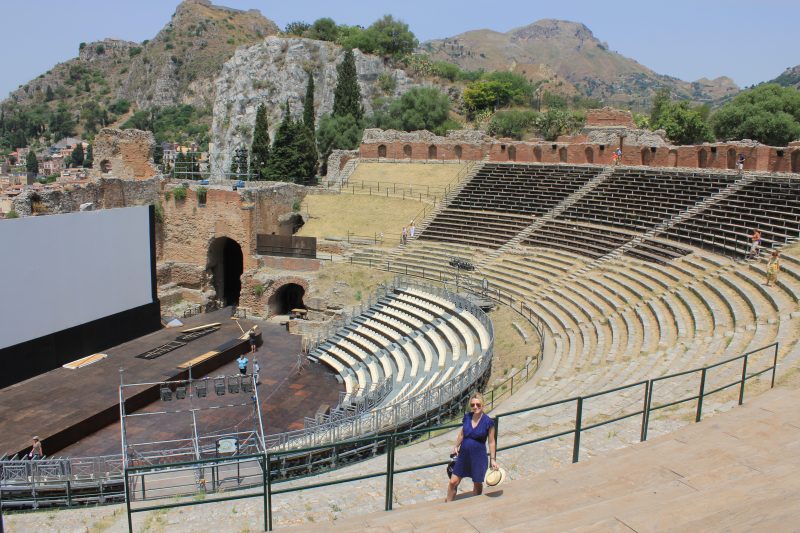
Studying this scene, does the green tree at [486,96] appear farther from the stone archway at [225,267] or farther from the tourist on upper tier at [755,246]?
the tourist on upper tier at [755,246]

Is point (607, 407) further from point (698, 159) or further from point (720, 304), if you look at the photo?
point (698, 159)

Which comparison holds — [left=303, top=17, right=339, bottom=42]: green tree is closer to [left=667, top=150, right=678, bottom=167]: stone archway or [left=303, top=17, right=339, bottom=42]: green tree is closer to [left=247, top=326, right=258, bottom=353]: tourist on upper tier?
[left=667, top=150, right=678, bottom=167]: stone archway

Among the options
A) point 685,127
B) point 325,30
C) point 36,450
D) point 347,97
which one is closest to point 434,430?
point 36,450

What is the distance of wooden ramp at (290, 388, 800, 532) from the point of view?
18.5 feet

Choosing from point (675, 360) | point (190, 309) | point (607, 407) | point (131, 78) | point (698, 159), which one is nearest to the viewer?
point (607, 407)

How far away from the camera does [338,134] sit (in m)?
48.6

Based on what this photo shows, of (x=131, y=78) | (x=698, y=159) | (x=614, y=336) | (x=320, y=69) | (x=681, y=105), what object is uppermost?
(x=131, y=78)

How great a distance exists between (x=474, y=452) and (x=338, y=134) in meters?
44.4

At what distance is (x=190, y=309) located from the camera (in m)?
28.3

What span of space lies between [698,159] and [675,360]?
72.3ft

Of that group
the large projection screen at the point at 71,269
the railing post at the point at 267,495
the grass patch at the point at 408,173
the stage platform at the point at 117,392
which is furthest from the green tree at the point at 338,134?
the railing post at the point at 267,495

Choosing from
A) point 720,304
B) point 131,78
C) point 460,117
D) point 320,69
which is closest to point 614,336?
point 720,304

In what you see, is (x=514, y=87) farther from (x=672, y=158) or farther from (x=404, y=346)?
(x=404, y=346)

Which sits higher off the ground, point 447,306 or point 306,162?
point 306,162
